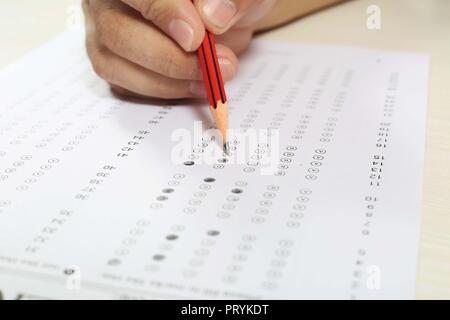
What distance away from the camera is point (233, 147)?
43cm

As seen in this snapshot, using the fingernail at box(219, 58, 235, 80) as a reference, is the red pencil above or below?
above

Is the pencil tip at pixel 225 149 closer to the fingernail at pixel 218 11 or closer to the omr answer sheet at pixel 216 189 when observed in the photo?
the omr answer sheet at pixel 216 189

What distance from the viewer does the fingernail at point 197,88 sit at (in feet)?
1.66

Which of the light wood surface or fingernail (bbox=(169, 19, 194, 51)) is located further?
fingernail (bbox=(169, 19, 194, 51))

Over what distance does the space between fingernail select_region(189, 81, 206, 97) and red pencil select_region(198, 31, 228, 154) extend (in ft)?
0.11

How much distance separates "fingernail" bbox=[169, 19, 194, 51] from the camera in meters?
0.47

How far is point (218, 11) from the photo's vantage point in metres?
0.48

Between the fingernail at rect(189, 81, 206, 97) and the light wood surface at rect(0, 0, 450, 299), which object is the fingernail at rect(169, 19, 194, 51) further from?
the light wood surface at rect(0, 0, 450, 299)

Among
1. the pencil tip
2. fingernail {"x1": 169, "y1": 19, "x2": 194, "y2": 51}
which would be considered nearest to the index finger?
fingernail {"x1": 169, "y1": 19, "x2": 194, "y2": 51}

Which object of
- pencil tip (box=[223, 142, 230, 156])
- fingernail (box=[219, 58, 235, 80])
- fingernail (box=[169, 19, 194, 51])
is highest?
fingernail (box=[169, 19, 194, 51])

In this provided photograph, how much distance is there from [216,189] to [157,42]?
20 centimetres

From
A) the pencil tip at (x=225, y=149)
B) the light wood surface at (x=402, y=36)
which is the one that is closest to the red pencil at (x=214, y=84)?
the pencil tip at (x=225, y=149)
